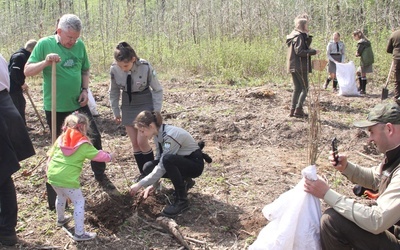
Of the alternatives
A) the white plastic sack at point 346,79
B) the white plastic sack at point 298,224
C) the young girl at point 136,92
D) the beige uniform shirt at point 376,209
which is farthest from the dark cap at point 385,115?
the white plastic sack at point 346,79

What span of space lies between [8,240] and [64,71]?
1.58m

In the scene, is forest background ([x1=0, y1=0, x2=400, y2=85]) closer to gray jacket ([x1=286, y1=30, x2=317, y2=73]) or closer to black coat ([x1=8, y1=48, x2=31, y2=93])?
gray jacket ([x1=286, y1=30, x2=317, y2=73])

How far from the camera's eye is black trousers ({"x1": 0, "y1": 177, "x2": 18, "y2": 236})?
133 inches

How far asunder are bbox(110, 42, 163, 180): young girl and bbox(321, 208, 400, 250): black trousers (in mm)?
2163

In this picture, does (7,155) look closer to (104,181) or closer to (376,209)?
(104,181)

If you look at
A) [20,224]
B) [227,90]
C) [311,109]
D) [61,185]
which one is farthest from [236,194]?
[227,90]

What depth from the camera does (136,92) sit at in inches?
173

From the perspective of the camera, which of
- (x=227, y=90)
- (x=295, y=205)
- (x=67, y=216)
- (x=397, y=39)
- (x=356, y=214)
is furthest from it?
(x=227, y=90)

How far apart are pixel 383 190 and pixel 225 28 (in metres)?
11.3

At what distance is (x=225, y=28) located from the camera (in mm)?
13383

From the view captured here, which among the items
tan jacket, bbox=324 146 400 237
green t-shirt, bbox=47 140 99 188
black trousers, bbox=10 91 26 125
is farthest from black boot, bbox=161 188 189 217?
black trousers, bbox=10 91 26 125

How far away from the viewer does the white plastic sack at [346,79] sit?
9.42 m

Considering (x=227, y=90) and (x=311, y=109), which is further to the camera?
(x=227, y=90)

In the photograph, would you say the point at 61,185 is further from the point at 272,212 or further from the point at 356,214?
the point at 356,214
